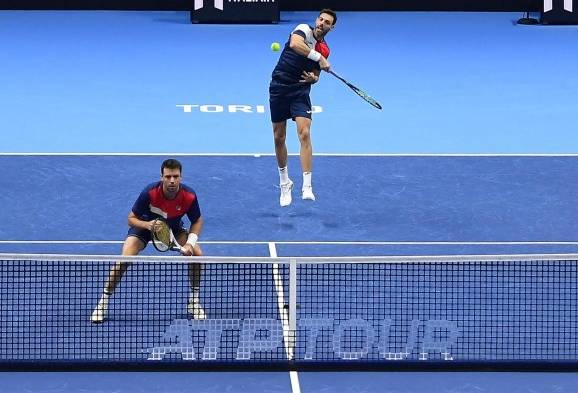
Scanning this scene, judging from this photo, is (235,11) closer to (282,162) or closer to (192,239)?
(282,162)

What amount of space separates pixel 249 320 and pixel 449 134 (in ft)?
27.6

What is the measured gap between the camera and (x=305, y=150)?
1636 centimetres

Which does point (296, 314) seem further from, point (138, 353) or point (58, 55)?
point (58, 55)

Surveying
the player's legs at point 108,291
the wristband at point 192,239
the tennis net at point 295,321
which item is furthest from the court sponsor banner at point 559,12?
the player's legs at point 108,291

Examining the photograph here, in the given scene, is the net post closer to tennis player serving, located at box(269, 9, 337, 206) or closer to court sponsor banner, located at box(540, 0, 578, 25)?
tennis player serving, located at box(269, 9, 337, 206)

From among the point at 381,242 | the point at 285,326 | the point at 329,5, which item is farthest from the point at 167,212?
the point at 329,5

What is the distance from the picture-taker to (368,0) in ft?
93.0

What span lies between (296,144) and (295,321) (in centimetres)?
769

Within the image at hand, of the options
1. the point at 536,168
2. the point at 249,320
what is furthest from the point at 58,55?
the point at 249,320

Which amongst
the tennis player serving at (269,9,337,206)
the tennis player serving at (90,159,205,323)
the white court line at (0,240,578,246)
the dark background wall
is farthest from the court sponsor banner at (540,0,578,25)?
the tennis player serving at (90,159,205,323)

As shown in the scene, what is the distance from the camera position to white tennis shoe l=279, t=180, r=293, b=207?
16.6m

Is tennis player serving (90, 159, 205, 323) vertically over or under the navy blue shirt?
under

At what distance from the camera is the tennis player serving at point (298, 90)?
53.5 ft

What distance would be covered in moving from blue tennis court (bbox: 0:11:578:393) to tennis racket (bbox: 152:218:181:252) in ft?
2.28
